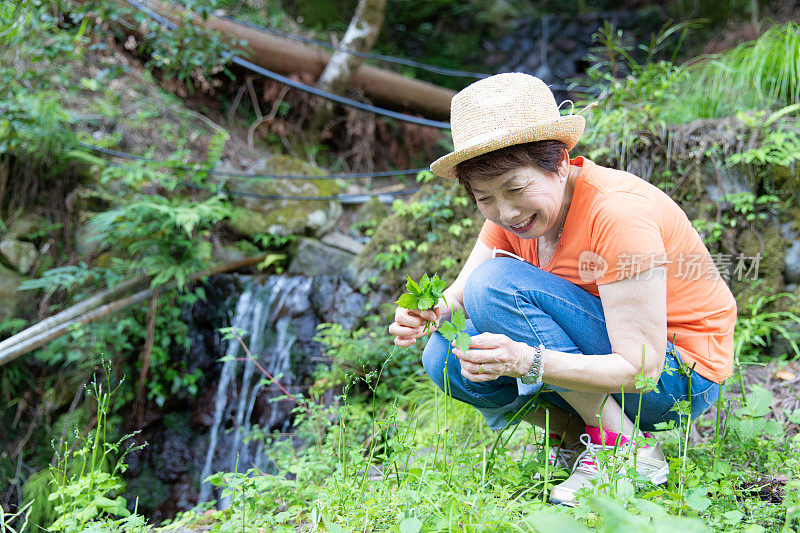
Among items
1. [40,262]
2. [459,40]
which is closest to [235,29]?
[40,262]

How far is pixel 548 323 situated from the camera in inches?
64.4

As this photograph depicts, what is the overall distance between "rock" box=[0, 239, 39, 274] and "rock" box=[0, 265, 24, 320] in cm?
7

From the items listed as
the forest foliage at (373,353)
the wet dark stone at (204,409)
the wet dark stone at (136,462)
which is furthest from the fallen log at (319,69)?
the wet dark stone at (136,462)

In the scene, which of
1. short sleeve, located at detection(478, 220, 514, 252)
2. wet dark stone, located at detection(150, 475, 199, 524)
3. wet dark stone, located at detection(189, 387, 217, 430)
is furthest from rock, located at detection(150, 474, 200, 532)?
short sleeve, located at detection(478, 220, 514, 252)

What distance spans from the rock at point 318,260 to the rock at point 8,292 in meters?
1.92

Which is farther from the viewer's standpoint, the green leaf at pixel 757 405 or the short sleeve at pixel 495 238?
the short sleeve at pixel 495 238

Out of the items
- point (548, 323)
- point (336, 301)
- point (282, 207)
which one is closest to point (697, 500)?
→ point (548, 323)

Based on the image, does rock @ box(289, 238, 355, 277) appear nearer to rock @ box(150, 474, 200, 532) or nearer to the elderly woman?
rock @ box(150, 474, 200, 532)

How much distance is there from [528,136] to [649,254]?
45 cm

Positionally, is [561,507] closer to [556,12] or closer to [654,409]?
[654,409]

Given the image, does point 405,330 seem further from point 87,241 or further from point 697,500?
point 87,241

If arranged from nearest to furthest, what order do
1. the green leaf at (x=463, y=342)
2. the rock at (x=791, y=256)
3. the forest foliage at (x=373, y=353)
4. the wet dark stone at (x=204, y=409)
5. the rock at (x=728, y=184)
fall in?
the green leaf at (x=463, y=342) → the forest foliage at (x=373, y=353) → the rock at (x=791, y=256) → the rock at (x=728, y=184) → the wet dark stone at (x=204, y=409)

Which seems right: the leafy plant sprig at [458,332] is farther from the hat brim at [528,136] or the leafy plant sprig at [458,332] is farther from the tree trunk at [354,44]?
the tree trunk at [354,44]

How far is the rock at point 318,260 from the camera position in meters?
4.35
